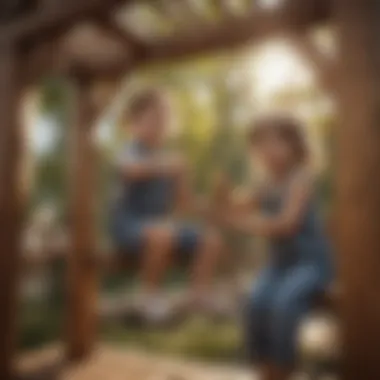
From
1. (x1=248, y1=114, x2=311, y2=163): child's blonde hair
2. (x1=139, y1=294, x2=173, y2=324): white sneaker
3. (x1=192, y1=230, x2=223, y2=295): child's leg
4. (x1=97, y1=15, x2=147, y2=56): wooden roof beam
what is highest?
(x1=97, y1=15, x2=147, y2=56): wooden roof beam

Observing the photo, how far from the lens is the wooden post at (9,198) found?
1.51m


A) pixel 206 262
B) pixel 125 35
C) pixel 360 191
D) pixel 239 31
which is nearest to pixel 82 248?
pixel 206 262

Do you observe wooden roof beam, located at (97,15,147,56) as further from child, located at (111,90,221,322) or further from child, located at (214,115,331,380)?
child, located at (214,115,331,380)

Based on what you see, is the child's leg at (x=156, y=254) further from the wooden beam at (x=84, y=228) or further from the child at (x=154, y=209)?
the wooden beam at (x=84, y=228)

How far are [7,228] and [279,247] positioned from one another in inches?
25.0

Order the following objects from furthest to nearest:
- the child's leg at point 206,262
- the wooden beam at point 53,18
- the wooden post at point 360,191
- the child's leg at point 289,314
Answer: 1. the wooden beam at point 53,18
2. the child's leg at point 206,262
3. the child's leg at point 289,314
4. the wooden post at point 360,191

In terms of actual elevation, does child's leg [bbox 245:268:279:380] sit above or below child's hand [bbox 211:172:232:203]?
below

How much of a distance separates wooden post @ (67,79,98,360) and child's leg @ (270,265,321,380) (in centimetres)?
43

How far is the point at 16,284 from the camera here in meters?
1.52

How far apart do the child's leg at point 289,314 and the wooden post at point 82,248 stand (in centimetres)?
43

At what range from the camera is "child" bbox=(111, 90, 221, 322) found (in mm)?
1314

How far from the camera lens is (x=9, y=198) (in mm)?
1539

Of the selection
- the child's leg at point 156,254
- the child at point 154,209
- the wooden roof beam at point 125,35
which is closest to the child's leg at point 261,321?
the child at point 154,209

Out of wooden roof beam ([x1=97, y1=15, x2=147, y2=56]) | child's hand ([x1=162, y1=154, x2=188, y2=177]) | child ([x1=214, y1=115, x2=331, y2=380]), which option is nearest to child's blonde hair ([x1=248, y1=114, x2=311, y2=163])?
child ([x1=214, y1=115, x2=331, y2=380])
